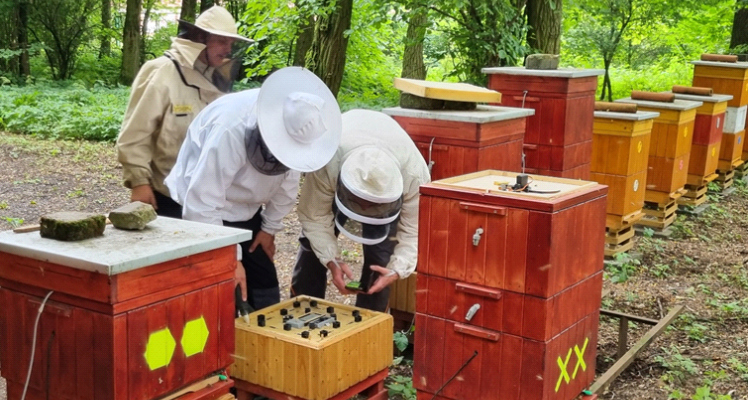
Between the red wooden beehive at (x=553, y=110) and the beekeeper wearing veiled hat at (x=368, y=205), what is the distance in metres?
1.75

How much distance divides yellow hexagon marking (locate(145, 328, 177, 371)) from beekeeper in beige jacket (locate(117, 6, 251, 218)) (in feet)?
4.58

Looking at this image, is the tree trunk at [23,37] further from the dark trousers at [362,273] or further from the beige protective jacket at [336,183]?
the beige protective jacket at [336,183]

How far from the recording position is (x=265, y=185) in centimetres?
357

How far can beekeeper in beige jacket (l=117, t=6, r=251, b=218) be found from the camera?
12.1 ft

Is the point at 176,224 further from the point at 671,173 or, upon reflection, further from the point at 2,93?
the point at 2,93

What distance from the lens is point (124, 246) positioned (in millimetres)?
2457

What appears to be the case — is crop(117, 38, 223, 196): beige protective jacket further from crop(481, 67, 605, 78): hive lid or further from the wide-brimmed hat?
crop(481, 67, 605, 78): hive lid

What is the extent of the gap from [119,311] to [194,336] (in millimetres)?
326

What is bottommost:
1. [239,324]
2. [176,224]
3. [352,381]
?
[352,381]

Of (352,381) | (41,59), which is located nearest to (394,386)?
(352,381)

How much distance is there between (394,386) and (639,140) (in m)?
3.20

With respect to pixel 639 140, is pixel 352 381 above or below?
below

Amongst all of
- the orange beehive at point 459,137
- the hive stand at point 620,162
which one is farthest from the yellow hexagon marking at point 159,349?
the hive stand at point 620,162

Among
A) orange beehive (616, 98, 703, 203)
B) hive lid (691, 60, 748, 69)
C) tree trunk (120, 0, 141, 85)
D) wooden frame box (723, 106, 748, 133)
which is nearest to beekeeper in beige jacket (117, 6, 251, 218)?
orange beehive (616, 98, 703, 203)
